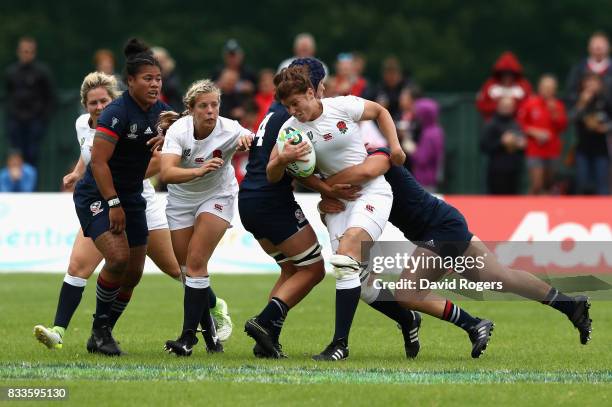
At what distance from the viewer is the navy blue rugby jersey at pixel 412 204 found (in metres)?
9.74

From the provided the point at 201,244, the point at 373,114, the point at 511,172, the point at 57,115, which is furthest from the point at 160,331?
the point at 57,115

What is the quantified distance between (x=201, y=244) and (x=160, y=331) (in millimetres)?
2051

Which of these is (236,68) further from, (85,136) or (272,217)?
(272,217)

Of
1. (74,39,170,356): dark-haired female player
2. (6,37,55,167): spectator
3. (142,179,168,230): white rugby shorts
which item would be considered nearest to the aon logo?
(142,179,168,230): white rugby shorts

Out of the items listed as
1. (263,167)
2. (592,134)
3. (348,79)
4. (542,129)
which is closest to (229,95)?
(348,79)

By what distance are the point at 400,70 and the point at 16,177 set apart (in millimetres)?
11188

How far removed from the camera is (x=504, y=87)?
2067 centimetres

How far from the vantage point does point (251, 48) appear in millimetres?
33906

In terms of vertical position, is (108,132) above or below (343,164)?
above

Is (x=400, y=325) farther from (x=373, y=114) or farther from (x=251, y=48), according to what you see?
(x=251, y=48)

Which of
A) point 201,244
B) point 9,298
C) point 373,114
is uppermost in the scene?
point 373,114

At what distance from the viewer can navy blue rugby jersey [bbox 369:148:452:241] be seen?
32.0ft

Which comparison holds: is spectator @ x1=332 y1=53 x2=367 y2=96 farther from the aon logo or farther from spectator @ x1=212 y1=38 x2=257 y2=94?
the aon logo

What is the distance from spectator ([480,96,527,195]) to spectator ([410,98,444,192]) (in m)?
0.67
